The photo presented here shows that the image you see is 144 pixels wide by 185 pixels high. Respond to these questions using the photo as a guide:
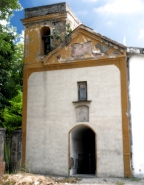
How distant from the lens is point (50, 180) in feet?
36.0

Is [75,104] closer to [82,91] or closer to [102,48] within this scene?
[82,91]

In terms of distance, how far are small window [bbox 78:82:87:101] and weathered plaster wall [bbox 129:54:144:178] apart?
2.31 metres

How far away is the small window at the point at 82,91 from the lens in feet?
47.4

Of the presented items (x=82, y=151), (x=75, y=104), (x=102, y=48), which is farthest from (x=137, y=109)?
(x=82, y=151)

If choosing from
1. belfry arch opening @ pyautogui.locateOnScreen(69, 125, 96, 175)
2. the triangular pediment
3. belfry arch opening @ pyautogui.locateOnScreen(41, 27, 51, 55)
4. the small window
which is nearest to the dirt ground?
belfry arch opening @ pyautogui.locateOnScreen(69, 125, 96, 175)

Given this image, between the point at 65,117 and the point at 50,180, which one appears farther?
the point at 65,117

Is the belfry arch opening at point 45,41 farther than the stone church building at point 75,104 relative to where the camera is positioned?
Yes

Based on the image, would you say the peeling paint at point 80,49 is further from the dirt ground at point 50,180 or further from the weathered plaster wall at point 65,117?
the dirt ground at point 50,180

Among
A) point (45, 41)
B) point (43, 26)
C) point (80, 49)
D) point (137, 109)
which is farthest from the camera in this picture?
point (45, 41)

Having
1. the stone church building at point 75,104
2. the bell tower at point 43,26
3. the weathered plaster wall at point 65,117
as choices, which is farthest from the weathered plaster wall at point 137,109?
the bell tower at point 43,26

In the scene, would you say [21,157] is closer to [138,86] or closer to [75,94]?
[75,94]

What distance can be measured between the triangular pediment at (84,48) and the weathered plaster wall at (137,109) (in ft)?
3.00

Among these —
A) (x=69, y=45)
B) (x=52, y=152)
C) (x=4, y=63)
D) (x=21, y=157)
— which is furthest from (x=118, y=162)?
(x=4, y=63)

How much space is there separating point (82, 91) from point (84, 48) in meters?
2.29
